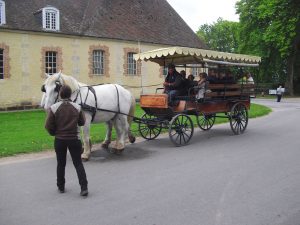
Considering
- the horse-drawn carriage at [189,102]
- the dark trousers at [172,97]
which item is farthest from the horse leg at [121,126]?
the dark trousers at [172,97]

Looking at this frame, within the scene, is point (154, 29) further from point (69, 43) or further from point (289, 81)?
point (289, 81)

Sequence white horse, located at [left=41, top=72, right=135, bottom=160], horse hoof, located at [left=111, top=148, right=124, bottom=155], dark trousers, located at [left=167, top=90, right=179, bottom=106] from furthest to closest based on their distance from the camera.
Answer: dark trousers, located at [left=167, top=90, right=179, bottom=106] → horse hoof, located at [left=111, top=148, right=124, bottom=155] → white horse, located at [left=41, top=72, right=135, bottom=160]

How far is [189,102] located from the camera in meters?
11.9

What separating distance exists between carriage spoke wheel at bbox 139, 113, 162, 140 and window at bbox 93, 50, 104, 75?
719 inches

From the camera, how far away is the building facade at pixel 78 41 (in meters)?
26.2

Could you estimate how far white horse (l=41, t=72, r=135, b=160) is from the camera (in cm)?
945

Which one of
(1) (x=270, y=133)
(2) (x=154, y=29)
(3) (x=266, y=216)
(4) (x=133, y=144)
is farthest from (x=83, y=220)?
(2) (x=154, y=29)

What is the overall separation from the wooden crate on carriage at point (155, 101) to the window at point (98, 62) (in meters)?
19.2

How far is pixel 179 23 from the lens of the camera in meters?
38.0

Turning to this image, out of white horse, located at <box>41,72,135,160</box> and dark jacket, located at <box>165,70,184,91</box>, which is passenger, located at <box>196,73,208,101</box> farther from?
white horse, located at <box>41,72,135,160</box>

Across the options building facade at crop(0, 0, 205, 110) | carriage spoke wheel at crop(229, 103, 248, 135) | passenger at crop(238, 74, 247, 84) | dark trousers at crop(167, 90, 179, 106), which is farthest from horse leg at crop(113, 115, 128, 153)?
building facade at crop(0, 0, 205, 110)

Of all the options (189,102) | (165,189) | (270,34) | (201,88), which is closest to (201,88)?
(201,88)

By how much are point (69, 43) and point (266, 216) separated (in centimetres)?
2512

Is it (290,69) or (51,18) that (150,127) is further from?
(290,69)
